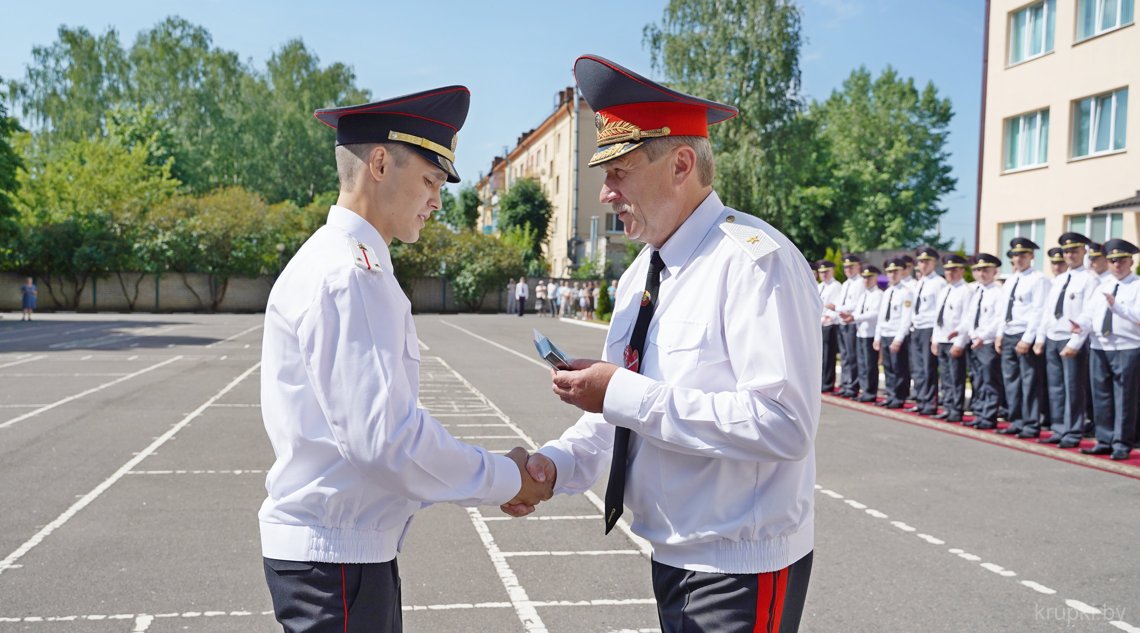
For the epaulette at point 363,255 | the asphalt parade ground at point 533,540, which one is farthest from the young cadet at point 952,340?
the epaulette at point 363,255

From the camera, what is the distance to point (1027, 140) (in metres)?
25.7

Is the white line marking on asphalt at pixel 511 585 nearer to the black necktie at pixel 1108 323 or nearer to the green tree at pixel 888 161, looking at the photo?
the black necktie at pixel 1108 323

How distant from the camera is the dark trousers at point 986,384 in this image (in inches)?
470

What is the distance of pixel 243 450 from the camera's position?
361 inches

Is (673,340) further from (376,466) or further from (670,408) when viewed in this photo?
(376,466)

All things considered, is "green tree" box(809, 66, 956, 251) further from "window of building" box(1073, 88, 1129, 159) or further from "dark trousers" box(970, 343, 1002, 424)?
"dark trousers" box(970, 343, 1002, 424)

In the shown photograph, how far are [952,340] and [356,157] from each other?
474 inches

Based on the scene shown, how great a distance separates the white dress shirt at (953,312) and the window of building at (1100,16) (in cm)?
1329

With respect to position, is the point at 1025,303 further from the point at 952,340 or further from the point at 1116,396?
the point at 1116,396

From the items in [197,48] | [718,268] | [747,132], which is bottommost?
[718,268]

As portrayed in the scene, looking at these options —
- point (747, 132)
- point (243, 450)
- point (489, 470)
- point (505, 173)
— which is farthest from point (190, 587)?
point (505, 173)

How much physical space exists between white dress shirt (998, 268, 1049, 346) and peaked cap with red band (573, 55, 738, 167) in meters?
10.2

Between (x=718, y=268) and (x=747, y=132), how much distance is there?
123 ft

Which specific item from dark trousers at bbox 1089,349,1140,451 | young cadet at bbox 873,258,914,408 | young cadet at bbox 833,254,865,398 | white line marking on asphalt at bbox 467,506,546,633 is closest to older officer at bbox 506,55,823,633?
white line marking on asphalt at bbox 467,506,546,633
